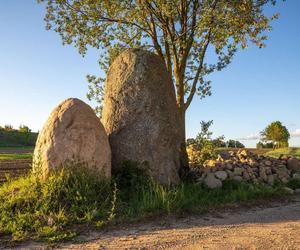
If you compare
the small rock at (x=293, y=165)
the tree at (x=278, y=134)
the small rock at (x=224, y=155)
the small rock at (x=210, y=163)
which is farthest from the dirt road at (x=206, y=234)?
the tree at (x=278, y=134)

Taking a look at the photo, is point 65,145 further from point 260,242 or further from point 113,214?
point 260,242

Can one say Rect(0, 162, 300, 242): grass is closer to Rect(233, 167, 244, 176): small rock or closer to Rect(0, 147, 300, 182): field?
Rect(0, 147, 300, 182): field

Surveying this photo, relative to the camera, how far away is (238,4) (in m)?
13.9

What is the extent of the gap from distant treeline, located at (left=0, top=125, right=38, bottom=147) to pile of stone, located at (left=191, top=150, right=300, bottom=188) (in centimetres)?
4270

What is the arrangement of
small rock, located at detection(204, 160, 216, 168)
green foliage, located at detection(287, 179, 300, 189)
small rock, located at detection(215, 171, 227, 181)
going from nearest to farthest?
1. small rock, located at detection(215, 171, 227, 181)
2. green foliage, located at detection(287, 179, 300, 189)
3. small rock, located at detection(204, 160, 216, 168)

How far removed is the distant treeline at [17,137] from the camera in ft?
172

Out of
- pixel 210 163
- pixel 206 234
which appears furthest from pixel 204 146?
pixel 206 234

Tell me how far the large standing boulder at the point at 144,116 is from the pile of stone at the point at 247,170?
4.17ft

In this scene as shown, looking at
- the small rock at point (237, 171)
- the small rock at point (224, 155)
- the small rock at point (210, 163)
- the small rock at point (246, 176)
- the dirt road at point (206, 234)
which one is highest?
the small rock at point (224, 155)

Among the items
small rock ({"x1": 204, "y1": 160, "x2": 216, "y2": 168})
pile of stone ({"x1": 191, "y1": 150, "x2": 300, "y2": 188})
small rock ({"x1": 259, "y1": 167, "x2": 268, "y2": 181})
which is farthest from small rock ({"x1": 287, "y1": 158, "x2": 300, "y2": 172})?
small rock ({"x1": 204, "y1": 160, "x2": 216, "y2": 168})

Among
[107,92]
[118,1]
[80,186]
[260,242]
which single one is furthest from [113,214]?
[118,1]

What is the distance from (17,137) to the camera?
5475 centimetres

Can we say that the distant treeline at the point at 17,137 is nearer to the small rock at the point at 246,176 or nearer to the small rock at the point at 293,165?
the small rock at the point at 293,165

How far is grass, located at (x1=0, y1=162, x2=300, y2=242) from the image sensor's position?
7.28 m
